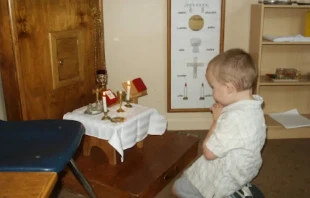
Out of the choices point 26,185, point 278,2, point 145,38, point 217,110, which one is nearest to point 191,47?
point 145,38

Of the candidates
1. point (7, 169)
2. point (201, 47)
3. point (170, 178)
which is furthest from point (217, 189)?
point (201, 47)

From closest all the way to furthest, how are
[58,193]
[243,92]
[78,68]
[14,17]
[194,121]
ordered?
1. [243,92]
2. [14,17]
3. [58,193]
4. [78,68]
5. [194,121]

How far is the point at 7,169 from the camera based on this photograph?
952 millimetres

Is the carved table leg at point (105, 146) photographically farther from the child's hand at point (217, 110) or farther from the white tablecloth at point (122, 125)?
the child's hand at point (217, 110)

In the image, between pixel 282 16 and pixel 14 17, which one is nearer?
pixel 14 17

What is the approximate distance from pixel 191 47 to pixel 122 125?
Result: 3.11 feet

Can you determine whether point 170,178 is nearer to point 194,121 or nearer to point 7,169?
point 194,121

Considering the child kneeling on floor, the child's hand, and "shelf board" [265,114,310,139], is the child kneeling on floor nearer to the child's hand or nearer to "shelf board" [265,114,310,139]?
the child's hand

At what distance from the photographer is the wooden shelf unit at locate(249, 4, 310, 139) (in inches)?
92.7

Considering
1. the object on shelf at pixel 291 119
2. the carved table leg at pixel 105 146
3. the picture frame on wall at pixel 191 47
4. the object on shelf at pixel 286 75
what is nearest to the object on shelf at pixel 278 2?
the picture frame on wall at pixel 191 47

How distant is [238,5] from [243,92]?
51.3 inches

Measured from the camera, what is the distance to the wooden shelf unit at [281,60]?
2.36m

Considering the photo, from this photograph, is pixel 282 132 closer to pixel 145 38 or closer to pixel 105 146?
pixel 145 38

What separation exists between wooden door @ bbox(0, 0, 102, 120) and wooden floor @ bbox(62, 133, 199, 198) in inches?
14.4
